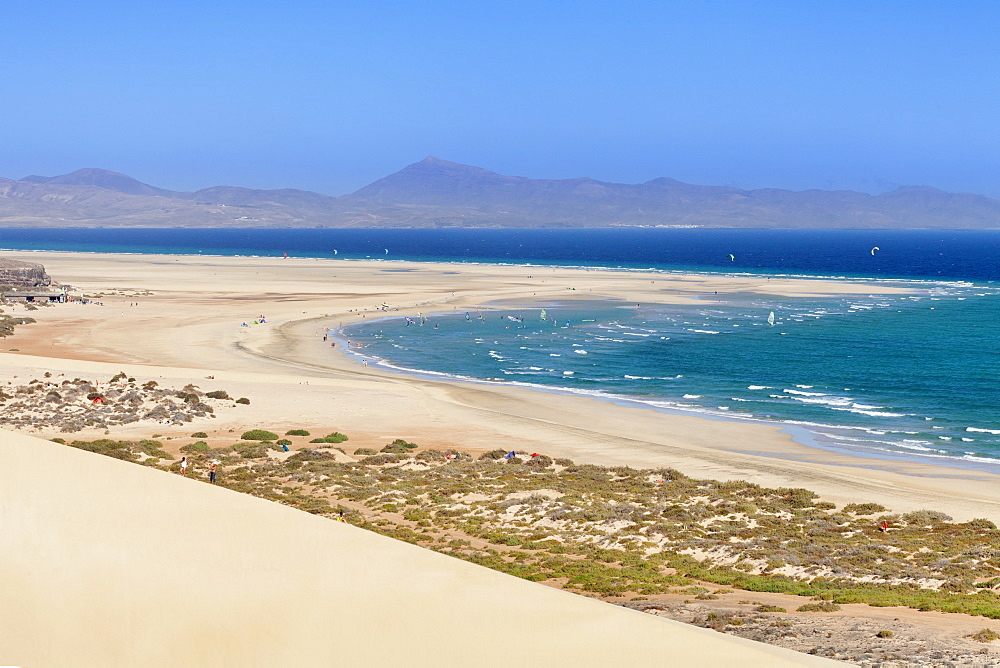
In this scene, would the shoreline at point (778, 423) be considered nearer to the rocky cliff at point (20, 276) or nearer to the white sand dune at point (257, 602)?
the white sand dune at point (257, 602)

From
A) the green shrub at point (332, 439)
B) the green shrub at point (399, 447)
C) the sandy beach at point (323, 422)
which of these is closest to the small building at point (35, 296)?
the sandy beach at point (323, 422)

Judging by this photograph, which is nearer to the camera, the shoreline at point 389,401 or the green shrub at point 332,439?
the shoreline at point 389,401

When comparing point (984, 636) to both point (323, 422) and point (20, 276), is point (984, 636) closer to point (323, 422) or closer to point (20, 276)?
point (323, 422)

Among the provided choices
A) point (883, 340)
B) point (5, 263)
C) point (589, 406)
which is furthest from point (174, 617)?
point (5, 263)

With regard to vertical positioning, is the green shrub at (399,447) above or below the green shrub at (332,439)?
below

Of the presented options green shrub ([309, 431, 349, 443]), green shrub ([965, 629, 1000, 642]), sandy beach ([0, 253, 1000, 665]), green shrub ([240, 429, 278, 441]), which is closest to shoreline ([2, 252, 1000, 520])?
sandy beach ([0, 253, 1000, 665])

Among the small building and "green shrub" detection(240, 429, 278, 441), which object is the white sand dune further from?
the small building
